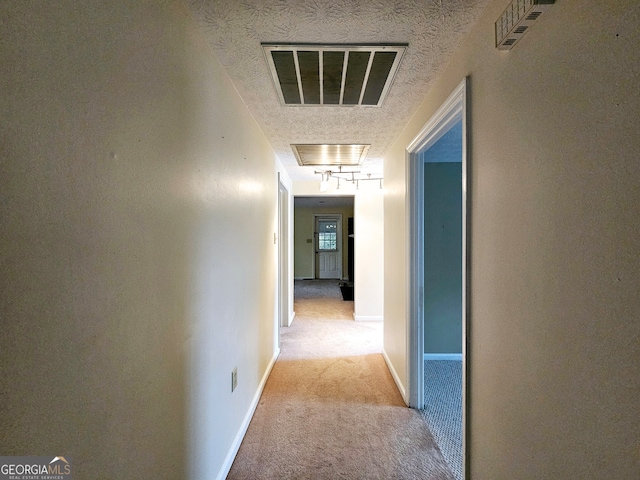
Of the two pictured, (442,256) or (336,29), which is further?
(442,256)

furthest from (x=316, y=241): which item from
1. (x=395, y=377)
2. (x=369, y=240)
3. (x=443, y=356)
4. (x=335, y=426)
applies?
(x=335, y=426)

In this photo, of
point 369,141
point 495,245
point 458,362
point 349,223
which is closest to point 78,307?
point 495,245

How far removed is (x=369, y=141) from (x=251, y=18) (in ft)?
5.71

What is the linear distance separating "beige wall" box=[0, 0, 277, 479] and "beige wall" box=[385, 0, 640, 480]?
1119mm

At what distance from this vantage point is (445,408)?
2342mm

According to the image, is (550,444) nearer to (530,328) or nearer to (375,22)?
(530,328)

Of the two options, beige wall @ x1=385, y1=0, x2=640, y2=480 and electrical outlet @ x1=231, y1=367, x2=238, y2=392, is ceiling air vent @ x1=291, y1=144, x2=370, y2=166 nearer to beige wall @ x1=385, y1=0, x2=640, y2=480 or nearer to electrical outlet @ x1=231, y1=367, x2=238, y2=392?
beige wall @ x1=385, y1=0, x2=640, y2=480

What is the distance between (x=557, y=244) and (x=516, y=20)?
65cm

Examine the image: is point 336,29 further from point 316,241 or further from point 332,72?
point 316,241

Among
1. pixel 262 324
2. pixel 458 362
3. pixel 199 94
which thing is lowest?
pixel 458 362

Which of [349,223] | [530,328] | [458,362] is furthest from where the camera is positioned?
[349,223]

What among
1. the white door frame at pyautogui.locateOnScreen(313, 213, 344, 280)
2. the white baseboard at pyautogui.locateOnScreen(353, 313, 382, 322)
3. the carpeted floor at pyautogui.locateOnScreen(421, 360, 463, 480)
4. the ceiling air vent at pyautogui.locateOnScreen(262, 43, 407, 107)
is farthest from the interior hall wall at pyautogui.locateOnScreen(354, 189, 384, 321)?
the white door frame at pyautogui.locateOnScreen(313, 213, 344, 280)

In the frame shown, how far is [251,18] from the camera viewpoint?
1192mm

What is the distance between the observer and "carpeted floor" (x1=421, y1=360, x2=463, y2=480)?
186 centimetres
